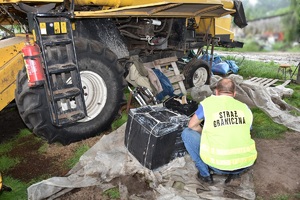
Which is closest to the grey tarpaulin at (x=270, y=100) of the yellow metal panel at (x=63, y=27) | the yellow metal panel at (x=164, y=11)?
the yellow metal panel at (x=164, y=11)

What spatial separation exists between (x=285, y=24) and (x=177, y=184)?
1.97 m

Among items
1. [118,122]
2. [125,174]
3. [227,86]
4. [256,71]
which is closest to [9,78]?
→ [118,122]

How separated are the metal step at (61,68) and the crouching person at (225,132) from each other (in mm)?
1734

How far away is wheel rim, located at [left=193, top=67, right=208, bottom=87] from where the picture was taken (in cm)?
707

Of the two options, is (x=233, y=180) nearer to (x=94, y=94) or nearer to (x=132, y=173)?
(x=132, y=173)

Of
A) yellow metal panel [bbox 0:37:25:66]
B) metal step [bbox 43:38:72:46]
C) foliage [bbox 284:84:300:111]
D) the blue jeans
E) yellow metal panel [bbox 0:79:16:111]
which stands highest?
metal step [bbox 43:38:72:46]

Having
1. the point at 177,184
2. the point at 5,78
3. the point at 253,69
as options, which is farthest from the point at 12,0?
the point at 253,69

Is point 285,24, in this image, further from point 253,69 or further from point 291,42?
point 253,69

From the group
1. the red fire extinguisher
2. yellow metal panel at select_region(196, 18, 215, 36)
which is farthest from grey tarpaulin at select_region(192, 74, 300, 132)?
the red fire extinguisher

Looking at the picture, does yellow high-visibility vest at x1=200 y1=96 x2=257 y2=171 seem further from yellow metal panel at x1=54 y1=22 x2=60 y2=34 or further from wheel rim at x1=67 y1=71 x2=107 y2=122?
yellow metal panel at x1=54 y1=22 x2=60 y2=34

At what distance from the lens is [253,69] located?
9047 millimetres

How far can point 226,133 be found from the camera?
2.78 m

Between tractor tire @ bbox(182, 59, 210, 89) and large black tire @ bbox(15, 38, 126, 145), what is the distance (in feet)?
8.76

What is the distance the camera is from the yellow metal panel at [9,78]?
3.74 m
